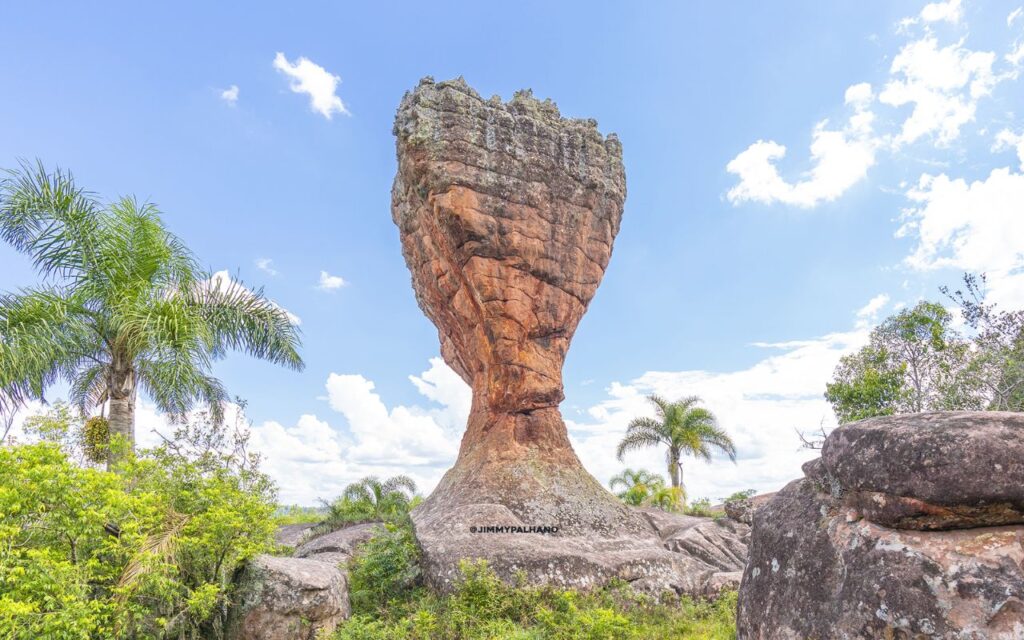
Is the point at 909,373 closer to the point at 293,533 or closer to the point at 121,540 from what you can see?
the point at 121,540

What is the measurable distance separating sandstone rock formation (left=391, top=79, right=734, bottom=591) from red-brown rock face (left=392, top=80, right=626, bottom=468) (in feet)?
0.15

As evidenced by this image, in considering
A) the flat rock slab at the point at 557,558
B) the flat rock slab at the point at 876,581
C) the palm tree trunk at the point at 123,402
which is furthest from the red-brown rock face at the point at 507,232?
the flat rock slab at the point at 876,581

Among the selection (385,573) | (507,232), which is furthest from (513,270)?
(385,573)

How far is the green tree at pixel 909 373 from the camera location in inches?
765

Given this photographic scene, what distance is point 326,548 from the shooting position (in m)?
19.8

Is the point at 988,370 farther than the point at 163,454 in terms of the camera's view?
Yes

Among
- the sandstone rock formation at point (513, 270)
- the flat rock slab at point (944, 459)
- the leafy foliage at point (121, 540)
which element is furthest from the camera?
the sandstone rock formation at point (513, 270)

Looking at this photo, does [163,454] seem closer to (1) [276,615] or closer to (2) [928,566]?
(1) [276,615]

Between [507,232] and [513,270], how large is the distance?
1.30 metres

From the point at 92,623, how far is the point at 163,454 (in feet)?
13.1

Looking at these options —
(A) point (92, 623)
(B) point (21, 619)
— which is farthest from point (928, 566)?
(B) point (21, 619)

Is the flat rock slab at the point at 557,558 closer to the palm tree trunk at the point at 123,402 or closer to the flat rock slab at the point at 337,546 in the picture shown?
the flat rock slab at the point at 337,546

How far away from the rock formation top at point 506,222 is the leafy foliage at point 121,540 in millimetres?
10524

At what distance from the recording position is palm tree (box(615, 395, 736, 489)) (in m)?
34.3
